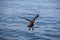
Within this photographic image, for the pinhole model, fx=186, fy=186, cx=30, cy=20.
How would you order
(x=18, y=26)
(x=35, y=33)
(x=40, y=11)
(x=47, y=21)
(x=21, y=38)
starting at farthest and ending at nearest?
1. (x=40, y=11)
2. (x=47, y=21)
3. (x=18, y=26)
4. (x=35, y=33)
5. (x=21, y=38)

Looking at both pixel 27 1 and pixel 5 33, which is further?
pixel 27 1

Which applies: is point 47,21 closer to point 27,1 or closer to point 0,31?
point 0,31

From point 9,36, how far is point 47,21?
9.09 feet

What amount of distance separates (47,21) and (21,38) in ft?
8.81

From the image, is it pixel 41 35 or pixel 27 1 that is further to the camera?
pixel 27 1

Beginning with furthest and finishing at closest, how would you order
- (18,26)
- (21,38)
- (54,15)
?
(54,15) → (18,26) → (21,38)

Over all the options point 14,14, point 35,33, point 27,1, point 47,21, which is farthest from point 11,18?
point 27,1

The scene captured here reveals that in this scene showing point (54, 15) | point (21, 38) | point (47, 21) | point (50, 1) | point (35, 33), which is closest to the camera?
point (21, 38)

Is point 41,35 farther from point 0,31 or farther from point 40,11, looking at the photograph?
point 40,11

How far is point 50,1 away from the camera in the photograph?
50.1ft

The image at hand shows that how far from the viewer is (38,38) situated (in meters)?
7.39

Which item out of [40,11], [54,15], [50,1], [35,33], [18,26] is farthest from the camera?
[50,1]

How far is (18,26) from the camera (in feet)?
28.6

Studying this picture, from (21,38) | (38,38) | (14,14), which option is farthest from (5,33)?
(14,14)
